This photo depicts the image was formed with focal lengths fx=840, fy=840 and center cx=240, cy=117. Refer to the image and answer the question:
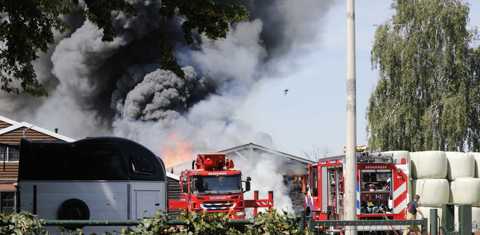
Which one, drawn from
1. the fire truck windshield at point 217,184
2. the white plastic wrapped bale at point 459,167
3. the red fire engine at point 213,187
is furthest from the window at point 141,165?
the white plastic wrapped bale at point 459,167

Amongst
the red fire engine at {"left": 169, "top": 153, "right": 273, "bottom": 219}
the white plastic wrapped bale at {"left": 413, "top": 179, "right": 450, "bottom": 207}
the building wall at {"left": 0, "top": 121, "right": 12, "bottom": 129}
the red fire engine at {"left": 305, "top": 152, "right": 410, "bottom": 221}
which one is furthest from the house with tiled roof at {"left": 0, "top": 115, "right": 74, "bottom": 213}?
the white plastic wrapped bale at {"left": 413, "top": 179, "right": 450, "bottom": 207}

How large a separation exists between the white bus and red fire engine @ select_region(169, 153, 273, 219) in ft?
20.0

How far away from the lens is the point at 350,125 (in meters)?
15.8

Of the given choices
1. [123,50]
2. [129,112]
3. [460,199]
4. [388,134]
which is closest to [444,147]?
[388,134]

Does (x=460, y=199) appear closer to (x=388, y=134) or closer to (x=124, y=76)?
(x=388, y=134)

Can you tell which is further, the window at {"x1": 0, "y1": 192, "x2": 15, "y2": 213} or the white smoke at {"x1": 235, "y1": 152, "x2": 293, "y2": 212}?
the white smoke at {"x1": 235, "y1": 152, "x2": 293, "y2": 212}

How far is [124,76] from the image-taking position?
243 ft

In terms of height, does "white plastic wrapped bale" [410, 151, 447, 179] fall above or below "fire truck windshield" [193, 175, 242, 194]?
above

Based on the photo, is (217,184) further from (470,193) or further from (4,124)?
(4,124)

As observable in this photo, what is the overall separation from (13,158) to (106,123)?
118 feet

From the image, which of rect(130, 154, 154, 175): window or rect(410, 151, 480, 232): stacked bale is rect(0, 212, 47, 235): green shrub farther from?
rect(410, 151, 480, 232): stacked bale

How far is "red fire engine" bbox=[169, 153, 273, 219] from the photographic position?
84.4ft

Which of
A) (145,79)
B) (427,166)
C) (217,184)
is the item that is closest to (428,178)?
(427,166)

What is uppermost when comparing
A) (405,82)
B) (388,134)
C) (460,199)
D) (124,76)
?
(124,76)
